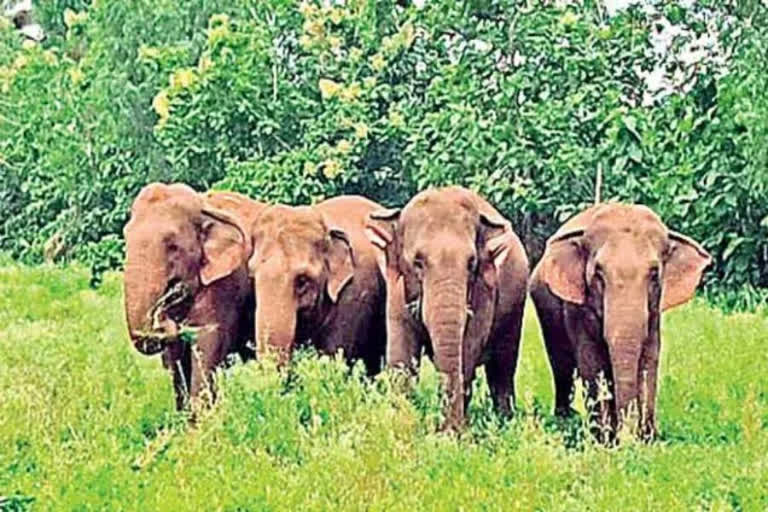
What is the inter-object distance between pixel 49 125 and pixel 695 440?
2408 centimetres

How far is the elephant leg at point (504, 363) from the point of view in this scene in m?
11.0

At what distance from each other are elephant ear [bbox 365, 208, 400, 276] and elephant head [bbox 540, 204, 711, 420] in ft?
3.52

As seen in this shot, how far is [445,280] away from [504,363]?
1985 mm

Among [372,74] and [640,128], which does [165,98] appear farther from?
[640,128]

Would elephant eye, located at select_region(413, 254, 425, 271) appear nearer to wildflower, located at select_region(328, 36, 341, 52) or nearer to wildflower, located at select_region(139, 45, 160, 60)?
wildflower, located at select_region(328, 36, 341, 52)

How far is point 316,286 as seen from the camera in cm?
1017

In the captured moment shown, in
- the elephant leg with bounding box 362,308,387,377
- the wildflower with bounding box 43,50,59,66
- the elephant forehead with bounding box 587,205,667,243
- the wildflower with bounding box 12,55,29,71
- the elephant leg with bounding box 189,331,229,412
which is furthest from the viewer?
the wildflower with bounding box 12,55,29,71

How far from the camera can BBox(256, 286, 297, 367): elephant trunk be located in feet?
31.8

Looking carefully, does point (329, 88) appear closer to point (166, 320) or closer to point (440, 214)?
point (166, 320)

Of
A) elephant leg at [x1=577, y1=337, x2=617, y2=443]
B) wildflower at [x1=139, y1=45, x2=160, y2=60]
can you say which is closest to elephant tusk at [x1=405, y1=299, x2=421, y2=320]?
elephant leg at [x1=577, y1=337, x2=617, y2=443]

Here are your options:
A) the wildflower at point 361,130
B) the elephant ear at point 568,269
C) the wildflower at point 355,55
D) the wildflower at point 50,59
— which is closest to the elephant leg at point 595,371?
the elephant ear at point 568,269

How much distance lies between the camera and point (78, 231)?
30516 millimetres

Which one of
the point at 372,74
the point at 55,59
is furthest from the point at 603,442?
the point at 55,59

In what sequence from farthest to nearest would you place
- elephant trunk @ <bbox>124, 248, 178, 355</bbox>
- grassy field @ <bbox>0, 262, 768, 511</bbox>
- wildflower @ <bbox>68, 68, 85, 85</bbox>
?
wildflower @ <bbox>68, 68, 85, 85</bbox> → elephant trunk @ <bbox>124, 248, 178, 355</bbox> → grassy field @ <bbox>0, 262, 768, 511</bbox>
